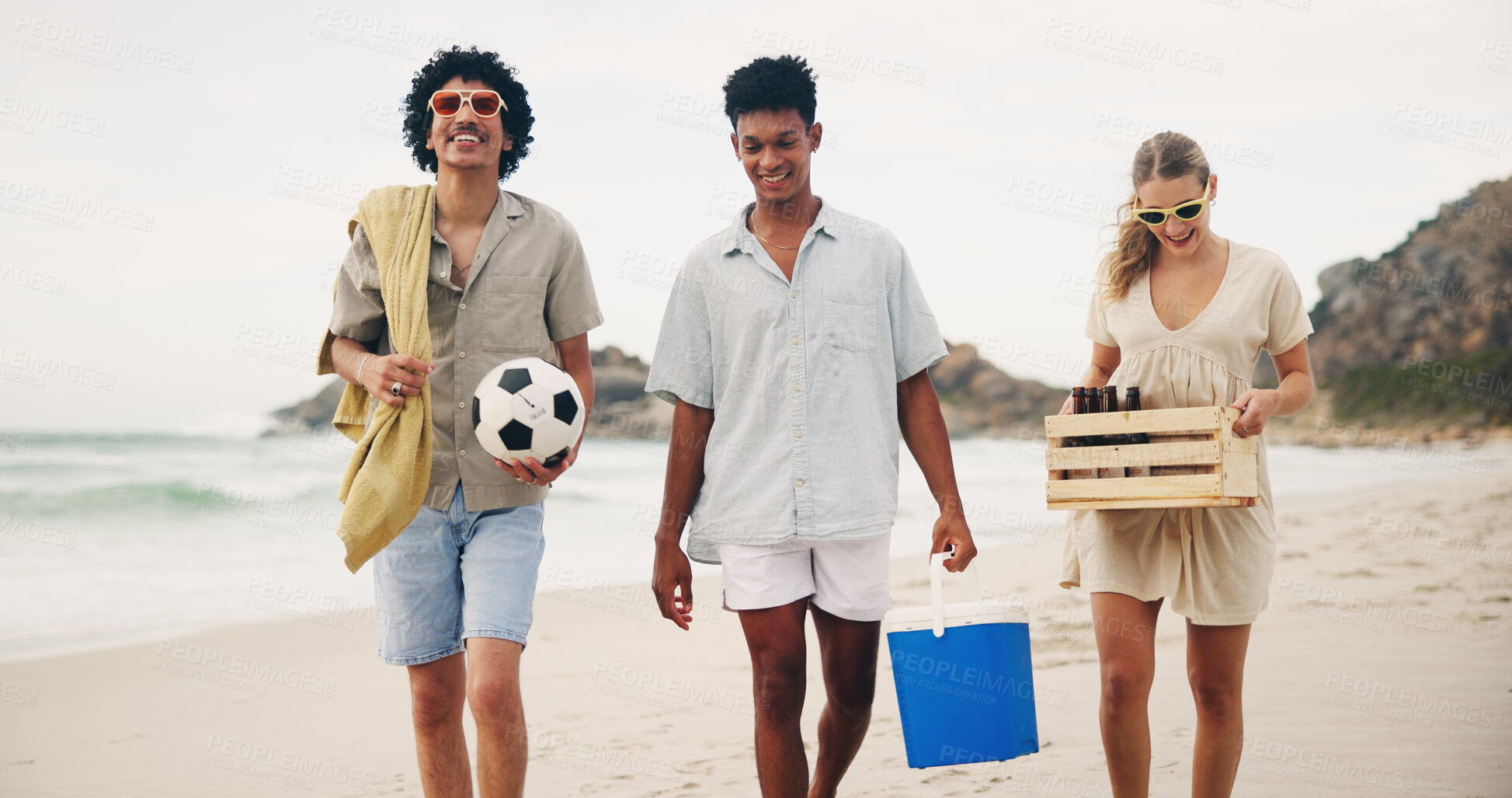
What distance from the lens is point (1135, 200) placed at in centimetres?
383

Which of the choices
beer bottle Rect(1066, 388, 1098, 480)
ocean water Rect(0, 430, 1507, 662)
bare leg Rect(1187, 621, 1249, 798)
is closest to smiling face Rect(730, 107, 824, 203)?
beer bottle Rect(1066, 388, 1098, 480)

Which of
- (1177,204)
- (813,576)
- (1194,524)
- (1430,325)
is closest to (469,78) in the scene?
(813,576)

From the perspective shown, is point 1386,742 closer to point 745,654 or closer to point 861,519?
point 861,519

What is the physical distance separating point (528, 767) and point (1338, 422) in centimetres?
3656

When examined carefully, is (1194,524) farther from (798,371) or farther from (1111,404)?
(798,371)

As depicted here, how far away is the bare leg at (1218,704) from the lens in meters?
3.72

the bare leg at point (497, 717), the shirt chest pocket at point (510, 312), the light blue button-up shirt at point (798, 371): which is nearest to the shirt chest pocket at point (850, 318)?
the light blue button-up shirt at point (798, 371)

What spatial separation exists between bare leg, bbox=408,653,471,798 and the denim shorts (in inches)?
2.5

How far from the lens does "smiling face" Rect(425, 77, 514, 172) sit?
3.65m

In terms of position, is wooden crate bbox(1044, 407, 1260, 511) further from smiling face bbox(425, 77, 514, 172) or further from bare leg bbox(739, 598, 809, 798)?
smiling face bbox(425, 77, 514, 172)

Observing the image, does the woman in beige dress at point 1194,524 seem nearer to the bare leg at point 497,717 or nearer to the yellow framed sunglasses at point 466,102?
the bare leg at point 497,717

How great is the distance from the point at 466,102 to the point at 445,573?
4.91ft

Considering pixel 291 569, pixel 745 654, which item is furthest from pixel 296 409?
pixel 745 654

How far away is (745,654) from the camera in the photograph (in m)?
8.01
